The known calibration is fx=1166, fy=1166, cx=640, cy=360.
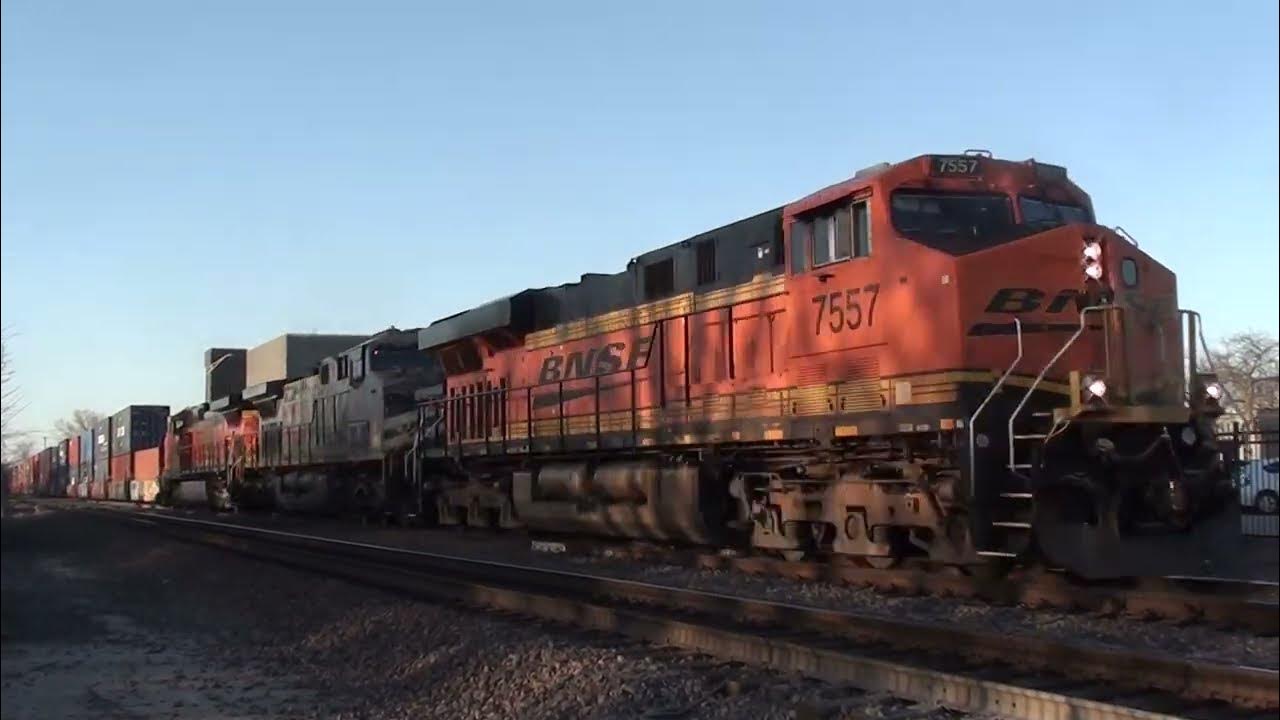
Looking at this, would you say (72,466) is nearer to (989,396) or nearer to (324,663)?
(324,663)

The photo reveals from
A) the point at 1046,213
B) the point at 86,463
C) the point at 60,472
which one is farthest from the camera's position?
the point at 60,472

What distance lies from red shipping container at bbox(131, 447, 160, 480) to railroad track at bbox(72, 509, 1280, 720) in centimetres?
3860

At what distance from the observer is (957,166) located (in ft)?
35.0

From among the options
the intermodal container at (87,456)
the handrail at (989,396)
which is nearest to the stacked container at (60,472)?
the intermodal container at (87,456)

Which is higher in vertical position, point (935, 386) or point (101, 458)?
point (935, 386)

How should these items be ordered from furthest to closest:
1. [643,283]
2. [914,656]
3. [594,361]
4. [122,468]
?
[122,468], [594,361], [643,283], [914,656]

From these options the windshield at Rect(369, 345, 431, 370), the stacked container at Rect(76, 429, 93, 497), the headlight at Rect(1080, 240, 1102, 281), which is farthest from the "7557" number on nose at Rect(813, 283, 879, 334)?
the stacked container at Rect(76, 429, 93, 497)

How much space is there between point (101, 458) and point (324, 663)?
5359 cm

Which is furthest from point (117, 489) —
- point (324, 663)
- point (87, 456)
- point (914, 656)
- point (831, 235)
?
point (914, 656)

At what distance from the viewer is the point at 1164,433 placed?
959 centimetres

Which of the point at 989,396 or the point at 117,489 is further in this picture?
the point at 117,489

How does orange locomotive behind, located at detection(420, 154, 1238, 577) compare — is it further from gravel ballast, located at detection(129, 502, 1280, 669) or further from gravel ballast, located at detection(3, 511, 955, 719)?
gravel ballast, located at detection(3, 511, 955, 719)

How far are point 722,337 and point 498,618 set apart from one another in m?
4.38

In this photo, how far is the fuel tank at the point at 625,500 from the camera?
42.9ft
